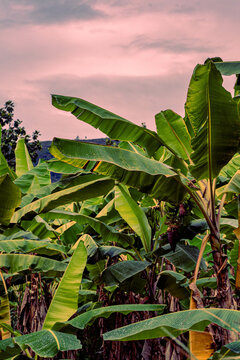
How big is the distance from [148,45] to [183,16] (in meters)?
0.89

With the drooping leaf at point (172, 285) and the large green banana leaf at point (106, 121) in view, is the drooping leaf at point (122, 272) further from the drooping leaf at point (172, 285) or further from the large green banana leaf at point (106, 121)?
the large green banana leaf at point (106, 121)

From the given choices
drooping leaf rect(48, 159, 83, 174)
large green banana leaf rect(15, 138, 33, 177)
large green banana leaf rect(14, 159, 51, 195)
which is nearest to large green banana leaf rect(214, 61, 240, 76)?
drooping leaf rect(48, 159, 83, 174)

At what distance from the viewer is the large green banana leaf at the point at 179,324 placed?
5.82 feet

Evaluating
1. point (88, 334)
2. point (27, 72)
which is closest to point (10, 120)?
point (27, 72)

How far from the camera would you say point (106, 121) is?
10.2ft

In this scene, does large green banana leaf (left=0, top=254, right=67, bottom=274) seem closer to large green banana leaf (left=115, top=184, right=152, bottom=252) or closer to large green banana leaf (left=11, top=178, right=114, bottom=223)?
large green banana leaf (left=11, top=178, right=114, bottom=223)

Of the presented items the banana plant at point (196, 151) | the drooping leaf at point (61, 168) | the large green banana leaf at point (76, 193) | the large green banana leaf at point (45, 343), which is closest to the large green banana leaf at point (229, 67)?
the banana plant at point (196, 151)

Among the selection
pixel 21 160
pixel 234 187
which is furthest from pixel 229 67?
pixel 21 160

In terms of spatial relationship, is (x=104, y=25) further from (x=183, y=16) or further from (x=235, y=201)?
(x=235, y=201)

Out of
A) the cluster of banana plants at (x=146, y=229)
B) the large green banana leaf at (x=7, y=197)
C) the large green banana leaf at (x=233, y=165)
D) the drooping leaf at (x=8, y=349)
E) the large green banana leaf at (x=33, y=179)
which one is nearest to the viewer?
the cluster of banana plants at (x=146, y=229)

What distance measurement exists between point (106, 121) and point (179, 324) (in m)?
1.77

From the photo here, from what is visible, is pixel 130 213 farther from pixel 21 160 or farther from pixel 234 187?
pixel 21 160

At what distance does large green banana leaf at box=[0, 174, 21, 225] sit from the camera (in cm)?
309

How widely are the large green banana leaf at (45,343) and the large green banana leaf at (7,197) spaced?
119 centimetres
